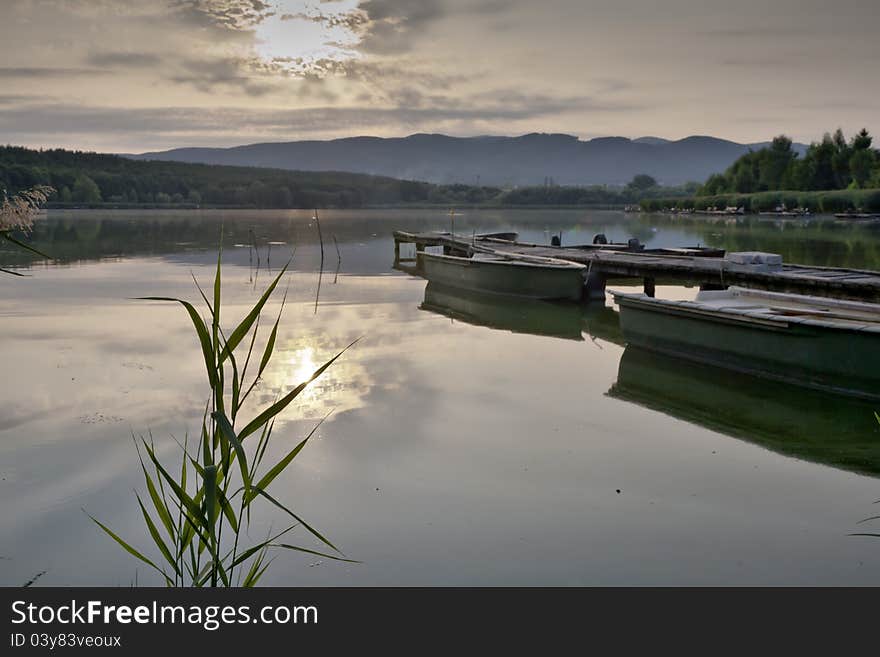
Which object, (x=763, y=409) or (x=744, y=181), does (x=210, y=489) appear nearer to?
(x=763, y=409)

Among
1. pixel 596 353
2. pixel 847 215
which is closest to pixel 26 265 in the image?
pixel 596 353

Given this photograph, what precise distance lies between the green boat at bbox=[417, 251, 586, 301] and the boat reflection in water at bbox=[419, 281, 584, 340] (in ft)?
0.94

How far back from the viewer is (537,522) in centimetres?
818

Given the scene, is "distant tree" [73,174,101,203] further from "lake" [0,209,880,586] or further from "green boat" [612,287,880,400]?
"green boat" [612,287,880,400]

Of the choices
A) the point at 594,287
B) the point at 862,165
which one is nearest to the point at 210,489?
the point at 594,287

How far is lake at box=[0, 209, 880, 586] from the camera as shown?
7.35m

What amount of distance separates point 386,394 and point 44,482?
574 centimetres

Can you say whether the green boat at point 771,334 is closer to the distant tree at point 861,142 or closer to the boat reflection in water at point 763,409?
the boat reflection in water at point 763,409

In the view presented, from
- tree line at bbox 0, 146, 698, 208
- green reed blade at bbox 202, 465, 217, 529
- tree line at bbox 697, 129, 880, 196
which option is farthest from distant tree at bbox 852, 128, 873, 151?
green reed blade at bbox 202, 465, 217, 529

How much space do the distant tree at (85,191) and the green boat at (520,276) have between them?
141569 millimetres

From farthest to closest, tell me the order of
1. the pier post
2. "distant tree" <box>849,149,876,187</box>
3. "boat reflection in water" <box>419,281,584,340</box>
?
1. "distant tree" <box>849,149,876,187</box>
2. the pier post
3. "boat reflection in water" <box>419,281,584,340</box>

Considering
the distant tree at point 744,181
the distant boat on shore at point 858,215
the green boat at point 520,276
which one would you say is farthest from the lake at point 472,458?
the distant tree at point 744,181

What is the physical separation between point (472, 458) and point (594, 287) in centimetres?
1846

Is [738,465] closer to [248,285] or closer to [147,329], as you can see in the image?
[147,329]
